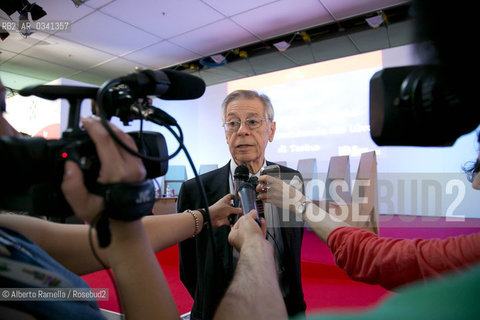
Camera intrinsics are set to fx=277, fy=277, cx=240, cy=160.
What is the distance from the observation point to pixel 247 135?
1.51 metres

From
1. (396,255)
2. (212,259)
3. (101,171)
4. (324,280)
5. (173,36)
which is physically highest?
(173,36)

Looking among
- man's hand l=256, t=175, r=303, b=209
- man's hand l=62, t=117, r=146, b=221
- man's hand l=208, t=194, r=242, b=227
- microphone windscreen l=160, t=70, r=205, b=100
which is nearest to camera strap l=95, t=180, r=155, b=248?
man's hand l=62, t=117, r=146, b=221

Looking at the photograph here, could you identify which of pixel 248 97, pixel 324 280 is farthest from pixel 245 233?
pixel 324 280

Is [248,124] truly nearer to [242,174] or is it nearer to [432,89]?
[242,174]

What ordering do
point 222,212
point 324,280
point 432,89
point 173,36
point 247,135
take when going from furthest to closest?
point 173,36
point 324,280
point 247,135
point 222,212
point 432,89

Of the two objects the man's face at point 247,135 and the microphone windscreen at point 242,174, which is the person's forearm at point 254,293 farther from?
the man's face at point 247,135

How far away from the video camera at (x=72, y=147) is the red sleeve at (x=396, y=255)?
0.60m

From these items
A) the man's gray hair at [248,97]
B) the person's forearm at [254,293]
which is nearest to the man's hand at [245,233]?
the person's forearm at [254,293]

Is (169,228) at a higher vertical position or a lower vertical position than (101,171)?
lower

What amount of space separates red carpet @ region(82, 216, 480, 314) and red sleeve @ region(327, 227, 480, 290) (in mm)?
951

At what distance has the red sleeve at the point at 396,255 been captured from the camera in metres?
0.62

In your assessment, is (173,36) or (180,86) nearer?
(180,86)

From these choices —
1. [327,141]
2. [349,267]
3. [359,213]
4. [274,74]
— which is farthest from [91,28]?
[349,267]

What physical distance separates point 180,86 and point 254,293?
441mm
